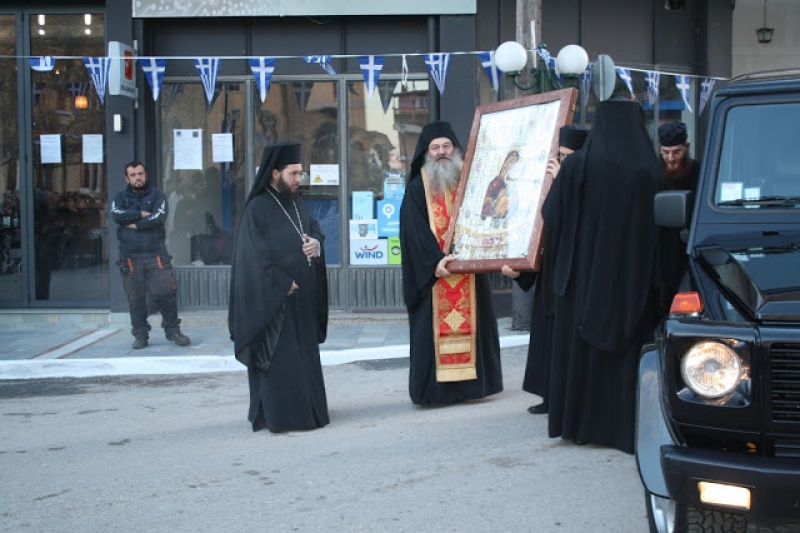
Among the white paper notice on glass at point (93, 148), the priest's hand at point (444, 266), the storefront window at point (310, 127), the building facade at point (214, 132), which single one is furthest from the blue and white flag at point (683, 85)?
the white paper notice on glass at point (93, 148)

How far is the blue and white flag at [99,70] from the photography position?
1198 cm

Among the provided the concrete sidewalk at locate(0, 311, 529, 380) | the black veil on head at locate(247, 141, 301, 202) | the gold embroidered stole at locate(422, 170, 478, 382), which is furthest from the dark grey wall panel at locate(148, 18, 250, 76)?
the black veil on head at locate(247, 141, 301, 202)

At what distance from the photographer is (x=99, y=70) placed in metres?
12.0

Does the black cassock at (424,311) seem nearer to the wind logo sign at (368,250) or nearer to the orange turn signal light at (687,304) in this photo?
the orange turn signal light at (687,304)

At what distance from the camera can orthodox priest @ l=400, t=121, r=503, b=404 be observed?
7.77 meters

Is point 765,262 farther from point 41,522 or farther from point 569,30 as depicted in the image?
point 569,30

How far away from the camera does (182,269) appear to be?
1330cm

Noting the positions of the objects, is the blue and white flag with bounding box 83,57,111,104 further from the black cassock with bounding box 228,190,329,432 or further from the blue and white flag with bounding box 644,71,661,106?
the blue and white flag with bounding box 644,71,661,106

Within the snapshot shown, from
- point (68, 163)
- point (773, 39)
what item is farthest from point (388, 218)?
point (773, 39)

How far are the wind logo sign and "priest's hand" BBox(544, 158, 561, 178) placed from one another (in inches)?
254

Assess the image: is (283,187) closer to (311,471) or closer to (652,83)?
(311,471)

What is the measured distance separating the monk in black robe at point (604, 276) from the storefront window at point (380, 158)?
271 inches

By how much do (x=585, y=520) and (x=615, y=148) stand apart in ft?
7.32

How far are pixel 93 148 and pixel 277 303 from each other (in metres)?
7.10
